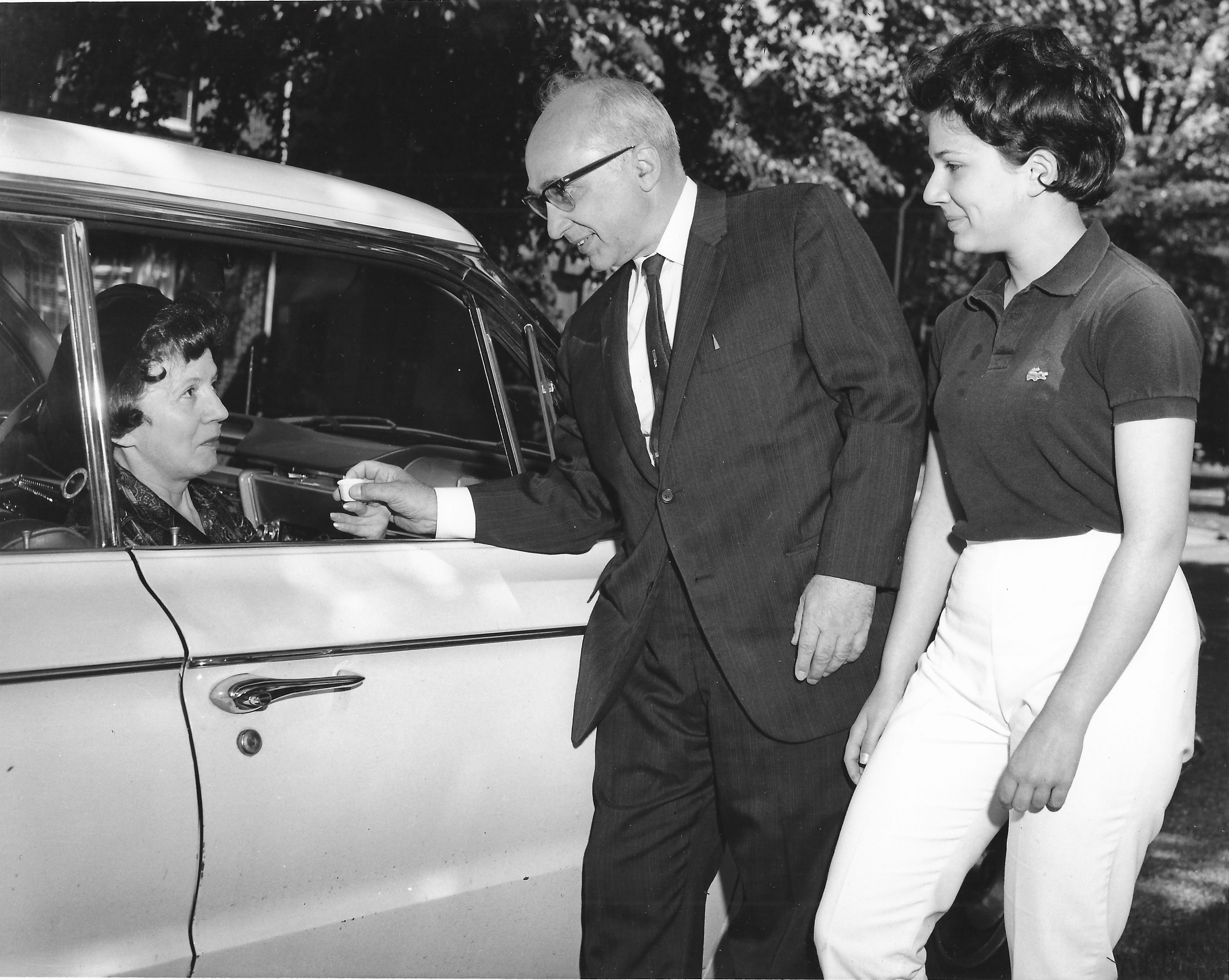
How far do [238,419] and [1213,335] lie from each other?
6154 mm

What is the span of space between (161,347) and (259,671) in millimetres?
609

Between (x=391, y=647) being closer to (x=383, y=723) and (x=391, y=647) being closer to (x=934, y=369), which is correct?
(x=383, y=723)

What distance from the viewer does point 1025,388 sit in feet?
5.54

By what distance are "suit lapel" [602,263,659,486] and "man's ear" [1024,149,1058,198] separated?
713 mm

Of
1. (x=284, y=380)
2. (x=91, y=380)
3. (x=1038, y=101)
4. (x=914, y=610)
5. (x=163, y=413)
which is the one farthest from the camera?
(x=284, y=380)

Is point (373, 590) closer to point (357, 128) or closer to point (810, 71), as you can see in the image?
point (357, 128)

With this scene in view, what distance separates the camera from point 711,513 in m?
1.95

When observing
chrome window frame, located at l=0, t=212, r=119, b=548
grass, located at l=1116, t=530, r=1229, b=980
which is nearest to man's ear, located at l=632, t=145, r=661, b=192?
chrome window frame, located at l=0, t=212, r=119, b=548

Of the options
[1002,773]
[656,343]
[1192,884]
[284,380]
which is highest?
[656,343]

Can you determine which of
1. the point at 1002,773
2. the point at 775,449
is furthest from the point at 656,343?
the point at 1002,773

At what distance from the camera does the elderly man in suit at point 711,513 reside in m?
1.89

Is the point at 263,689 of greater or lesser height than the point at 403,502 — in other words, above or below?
below

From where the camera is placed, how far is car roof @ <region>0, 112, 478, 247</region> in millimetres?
1711

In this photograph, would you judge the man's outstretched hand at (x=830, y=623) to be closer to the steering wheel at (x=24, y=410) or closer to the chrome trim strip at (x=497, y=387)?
the chrome trim strip at (x=497, y=387)
